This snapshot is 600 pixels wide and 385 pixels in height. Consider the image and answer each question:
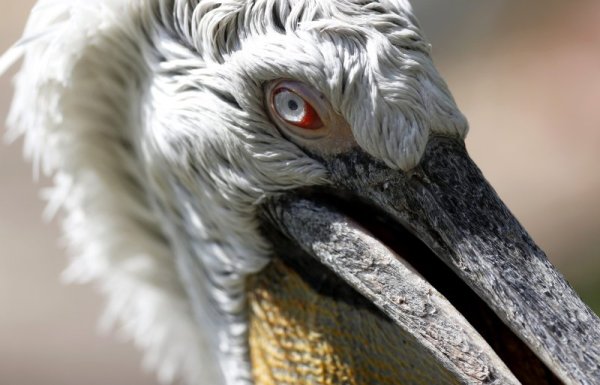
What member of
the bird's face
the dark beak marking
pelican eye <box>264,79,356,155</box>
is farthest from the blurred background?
pelican eye <box>264,79,356,155</box>

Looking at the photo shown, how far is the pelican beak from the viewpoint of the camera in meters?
2.85

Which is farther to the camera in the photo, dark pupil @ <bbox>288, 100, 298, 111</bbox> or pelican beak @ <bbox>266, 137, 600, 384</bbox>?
dark pupil @ <bbox>288, 100, 298, 111</bbox>

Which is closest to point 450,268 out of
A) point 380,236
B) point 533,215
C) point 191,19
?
point 380,236

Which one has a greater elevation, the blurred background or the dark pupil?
the dark pupil

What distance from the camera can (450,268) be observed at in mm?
2998

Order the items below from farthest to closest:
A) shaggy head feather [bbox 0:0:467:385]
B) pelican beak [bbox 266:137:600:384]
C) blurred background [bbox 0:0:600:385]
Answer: blurred background [bbox 0:0:600:385] < shaggy head feather [bbox 0:0:467:385] < pelican beak [bbox 266:137:600:384]

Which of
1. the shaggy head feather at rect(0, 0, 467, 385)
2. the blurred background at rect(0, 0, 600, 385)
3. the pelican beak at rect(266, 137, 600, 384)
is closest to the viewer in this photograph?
the pelican beak at rect(266, 137, 600, 384)

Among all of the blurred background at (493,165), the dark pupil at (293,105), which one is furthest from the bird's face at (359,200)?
the blurred background at (493,165)

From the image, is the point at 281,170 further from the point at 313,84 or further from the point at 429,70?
the point at 429,70

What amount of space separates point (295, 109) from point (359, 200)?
11.3 inches

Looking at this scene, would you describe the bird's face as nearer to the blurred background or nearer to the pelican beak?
the pelican beak

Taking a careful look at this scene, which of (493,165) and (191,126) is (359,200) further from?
(493,165)

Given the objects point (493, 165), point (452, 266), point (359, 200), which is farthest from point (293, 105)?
point (493, 165)

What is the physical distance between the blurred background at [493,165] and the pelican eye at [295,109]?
492 centimetres
